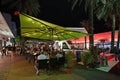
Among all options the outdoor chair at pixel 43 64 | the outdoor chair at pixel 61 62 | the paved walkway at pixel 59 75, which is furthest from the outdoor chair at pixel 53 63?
the paved walkway at pixel 59 75

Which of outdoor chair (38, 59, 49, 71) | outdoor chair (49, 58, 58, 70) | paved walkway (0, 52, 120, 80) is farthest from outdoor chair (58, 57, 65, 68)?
outdoor chair (38, 59, 49, 71)

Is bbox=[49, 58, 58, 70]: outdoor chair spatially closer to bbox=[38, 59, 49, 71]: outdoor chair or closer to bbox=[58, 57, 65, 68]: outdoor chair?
bbox=[58, 57, 65, 68]: outdoor chair

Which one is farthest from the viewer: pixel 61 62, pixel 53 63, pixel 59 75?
pixel 61 62

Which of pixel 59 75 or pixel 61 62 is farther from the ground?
pixel 61 62

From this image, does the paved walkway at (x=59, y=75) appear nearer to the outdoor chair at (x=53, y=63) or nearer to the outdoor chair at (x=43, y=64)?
the outdoor chair at (x=43, y=64)

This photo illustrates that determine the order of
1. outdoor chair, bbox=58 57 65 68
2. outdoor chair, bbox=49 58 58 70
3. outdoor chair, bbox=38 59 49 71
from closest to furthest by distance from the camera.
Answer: outdoor chair, bbox=38 59 49 71 < outdoor chair, bbox=49 58 58 70 < outdoor chair, bbox=58 57 65 68

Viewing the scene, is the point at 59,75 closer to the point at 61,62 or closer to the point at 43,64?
the point at 43,64

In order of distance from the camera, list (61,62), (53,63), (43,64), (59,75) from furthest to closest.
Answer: (61,62), (53,63), (43,64), (59,75)

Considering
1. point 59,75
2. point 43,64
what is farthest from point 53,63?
point 59,75

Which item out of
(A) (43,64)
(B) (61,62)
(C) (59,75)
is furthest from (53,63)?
(C) (59,75)

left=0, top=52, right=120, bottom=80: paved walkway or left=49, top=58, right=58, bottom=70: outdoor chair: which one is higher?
left=49, top=58, right=58, bottom=70: outdoor chair

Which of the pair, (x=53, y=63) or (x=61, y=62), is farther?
(x=61, y=62)

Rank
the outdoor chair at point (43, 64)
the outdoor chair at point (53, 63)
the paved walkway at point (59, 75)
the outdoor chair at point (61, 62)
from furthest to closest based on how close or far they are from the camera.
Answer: the outdoor chair at point (61, 62)
the outdoor chair at point (53, 63)
the outdoor chair at point (43, 64)
the paved walkway at point (59, 75)

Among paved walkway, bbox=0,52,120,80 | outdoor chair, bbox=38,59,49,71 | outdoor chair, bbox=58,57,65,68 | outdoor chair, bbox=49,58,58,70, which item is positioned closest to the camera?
paved walkway, bbox=0,52,120,80
